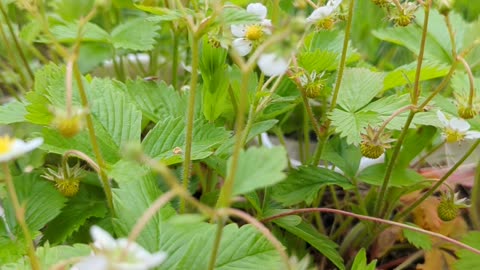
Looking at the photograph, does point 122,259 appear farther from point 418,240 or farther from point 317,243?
point 418,240

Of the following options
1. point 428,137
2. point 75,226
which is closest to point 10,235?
point 75,226

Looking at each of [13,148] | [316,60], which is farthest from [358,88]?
[13,148]

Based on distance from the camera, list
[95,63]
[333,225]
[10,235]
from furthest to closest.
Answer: [95,63], [333,225], [10,235]

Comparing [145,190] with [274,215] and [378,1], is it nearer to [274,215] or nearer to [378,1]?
[274,215]

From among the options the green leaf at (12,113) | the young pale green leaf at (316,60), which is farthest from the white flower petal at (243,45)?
the green leaf at (12,113)

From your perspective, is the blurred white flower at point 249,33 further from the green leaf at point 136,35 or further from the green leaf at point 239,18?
the green leaf at point 136,35

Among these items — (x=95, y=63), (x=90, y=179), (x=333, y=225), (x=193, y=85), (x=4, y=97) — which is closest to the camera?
(x=193, y=85)
